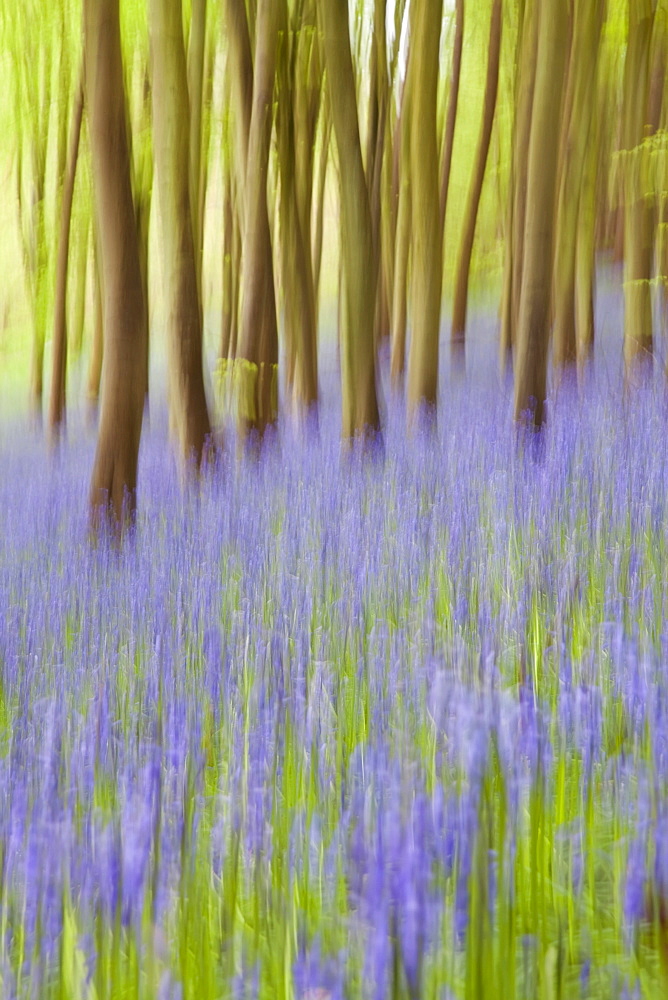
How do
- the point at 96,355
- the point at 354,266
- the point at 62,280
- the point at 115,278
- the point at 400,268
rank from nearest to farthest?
1. the point at 115,278
2. the point at 354,266
3. the point at 62,280
4. the point at 96,355
5. the point at 400,268

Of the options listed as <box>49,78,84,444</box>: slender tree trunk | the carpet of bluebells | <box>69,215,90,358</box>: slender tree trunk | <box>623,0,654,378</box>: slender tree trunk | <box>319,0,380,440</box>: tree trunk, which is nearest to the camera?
the carpet of bluebells

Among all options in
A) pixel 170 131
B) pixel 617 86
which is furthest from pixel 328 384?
pixel 170 131

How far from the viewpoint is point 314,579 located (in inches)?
87.9

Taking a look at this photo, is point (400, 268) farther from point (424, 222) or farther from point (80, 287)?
point (424, 222)

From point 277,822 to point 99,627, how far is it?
105cm

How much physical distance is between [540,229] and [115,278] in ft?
6.45

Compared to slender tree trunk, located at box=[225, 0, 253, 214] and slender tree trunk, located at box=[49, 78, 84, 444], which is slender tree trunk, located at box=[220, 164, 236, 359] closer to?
slender tree trunk, located at box=[49, 78, 84, 444]

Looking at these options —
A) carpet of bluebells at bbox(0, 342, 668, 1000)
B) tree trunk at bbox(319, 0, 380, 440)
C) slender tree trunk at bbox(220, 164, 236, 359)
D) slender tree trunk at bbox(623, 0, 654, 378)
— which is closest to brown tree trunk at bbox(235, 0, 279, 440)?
tree trunk at bbox(319, 0, 380, 440)

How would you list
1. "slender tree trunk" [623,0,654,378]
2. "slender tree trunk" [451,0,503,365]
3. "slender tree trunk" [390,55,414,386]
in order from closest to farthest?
1. "slender tree trunk" [623,0,654,378]
2. "slender tree trunk" [451,0,503,365]
3. "slender tree trunk" [390,55,414,386]

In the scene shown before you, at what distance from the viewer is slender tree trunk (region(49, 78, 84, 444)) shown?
5.89 metres

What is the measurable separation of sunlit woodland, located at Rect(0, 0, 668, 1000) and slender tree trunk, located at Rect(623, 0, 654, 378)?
0.10 feet

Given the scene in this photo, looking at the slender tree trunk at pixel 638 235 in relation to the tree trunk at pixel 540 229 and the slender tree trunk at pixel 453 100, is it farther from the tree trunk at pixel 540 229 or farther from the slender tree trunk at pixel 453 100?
the slender tree trunk at pixel 453 100

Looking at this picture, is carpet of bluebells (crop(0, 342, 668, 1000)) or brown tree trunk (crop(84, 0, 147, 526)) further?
brown tree trunk (crop(84, 0, 147, 526))

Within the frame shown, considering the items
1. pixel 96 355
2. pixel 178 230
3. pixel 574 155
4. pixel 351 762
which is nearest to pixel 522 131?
pixel 574 155
